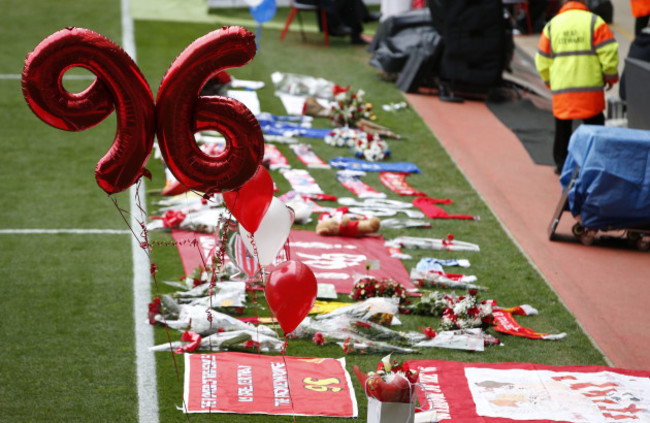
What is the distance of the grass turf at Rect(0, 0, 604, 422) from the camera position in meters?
6.30

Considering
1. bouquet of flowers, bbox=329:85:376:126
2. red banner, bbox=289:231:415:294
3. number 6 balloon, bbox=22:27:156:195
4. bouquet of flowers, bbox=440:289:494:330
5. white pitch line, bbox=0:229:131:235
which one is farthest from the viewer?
bouquet of flowers, bbox=329:85:376:126

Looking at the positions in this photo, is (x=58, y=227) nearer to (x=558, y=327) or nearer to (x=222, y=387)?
(x=222, y=387)

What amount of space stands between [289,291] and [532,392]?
208cm

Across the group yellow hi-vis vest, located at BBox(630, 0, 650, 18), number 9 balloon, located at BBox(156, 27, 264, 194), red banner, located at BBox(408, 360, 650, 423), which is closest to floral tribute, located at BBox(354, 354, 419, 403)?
red banner, located at BBox(408, 360, 650, 423)

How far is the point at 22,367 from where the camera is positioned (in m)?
6.54

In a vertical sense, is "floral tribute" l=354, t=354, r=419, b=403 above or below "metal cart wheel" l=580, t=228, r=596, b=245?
above

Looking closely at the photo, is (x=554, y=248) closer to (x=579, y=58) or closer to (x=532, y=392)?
(x=579, y=58)

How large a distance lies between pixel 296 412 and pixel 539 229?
14.8ft

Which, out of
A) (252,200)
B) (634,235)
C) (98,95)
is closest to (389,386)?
(252,200)

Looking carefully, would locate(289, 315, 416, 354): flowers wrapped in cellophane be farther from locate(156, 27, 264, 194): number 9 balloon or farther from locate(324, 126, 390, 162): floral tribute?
locate(324, 126, 390, 162): floral tribute

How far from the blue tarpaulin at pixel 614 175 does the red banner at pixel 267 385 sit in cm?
→ 353

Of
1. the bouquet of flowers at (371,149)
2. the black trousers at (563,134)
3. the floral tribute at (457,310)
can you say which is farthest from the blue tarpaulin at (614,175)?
the bouquet of flowers at (371,149)

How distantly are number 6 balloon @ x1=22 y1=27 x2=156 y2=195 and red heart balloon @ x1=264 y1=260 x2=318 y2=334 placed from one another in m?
1.16

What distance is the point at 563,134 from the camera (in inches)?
433
